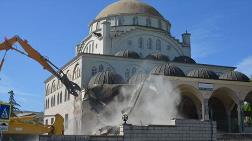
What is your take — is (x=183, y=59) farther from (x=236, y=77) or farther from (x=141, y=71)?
(x=236, y=77)

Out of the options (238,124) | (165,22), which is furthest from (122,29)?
(238,124)

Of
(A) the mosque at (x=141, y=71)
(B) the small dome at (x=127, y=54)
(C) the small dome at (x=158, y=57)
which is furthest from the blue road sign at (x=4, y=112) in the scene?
(C) the small dome at (x=158, y=57)

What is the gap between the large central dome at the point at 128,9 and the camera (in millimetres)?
49531

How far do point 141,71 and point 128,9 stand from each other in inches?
437

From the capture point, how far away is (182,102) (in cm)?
3509

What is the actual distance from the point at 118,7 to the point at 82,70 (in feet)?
46.6

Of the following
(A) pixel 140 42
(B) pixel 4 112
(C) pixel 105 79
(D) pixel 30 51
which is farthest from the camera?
(A) pixel 140 42

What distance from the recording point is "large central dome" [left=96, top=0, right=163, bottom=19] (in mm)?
49531

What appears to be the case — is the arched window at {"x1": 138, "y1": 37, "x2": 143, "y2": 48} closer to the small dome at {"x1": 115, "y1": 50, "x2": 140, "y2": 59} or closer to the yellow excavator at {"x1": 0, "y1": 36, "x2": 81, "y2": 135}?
the small dome at {"x1": 115, "y1": 50, "x2": 140, "y2": 59}

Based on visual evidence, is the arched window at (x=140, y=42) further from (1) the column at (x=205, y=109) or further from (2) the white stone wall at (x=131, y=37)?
(1) the column at (x=205, y=109)

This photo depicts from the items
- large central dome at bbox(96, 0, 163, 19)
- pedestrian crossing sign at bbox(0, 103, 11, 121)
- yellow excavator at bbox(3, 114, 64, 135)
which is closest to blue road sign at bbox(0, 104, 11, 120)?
pedestrian crossing sign at bbox(0, 103, 11, 121)

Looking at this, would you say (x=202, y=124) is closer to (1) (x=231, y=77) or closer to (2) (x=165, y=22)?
(1) (x=231, y=77)

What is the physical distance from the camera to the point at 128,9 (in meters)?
49.8

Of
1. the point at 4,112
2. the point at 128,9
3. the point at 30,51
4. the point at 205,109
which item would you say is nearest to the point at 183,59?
the point at 128,9
